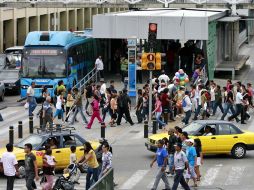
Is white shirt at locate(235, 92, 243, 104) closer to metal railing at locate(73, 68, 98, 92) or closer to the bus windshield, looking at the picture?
metal railing at locate(73, 68, 98, 92)

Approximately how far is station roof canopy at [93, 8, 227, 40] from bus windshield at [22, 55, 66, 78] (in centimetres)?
253

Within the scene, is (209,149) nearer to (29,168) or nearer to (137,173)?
(137,173)

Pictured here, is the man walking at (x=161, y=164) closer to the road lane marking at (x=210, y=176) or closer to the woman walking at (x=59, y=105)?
the road lane marking at (x=210, y=176)

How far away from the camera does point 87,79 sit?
152ft

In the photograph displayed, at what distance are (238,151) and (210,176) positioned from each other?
115 inches

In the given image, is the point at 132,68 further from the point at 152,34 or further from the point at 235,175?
the point at 235,175

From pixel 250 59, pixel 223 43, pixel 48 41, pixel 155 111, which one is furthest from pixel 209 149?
pixel 250 59

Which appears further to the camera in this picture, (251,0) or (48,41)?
(251,0)

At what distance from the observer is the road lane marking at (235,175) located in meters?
23.6

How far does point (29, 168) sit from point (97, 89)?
52.0 feet

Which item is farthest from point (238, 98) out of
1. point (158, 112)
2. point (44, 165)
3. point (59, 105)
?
point (44, 165)

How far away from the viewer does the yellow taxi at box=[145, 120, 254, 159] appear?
1049 inches

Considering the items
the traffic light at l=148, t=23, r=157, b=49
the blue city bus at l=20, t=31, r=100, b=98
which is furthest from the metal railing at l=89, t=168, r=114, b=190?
the blue city bus at l=20, t=31, r=100, b=98

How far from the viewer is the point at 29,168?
69.8ft
